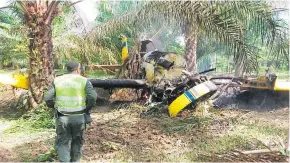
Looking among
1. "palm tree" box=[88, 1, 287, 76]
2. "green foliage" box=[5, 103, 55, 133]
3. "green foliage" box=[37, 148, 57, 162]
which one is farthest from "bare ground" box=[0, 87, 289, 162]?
"palm tree" box=[88, 1, 287, 76]

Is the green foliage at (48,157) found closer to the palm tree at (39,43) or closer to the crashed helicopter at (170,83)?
the crashed helicopter at (170,83)

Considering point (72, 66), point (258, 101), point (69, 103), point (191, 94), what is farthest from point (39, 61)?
point (258, 101)

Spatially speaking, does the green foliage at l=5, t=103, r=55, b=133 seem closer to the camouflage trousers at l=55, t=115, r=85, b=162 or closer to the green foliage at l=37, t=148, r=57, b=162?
the green foliage at l=37, t=148, r=57, b=162

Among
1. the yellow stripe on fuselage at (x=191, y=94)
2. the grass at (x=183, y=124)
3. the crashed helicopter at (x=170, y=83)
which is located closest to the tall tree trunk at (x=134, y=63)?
the crashed helicopter at (x=170, y=83)

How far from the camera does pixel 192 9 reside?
6.63 metres

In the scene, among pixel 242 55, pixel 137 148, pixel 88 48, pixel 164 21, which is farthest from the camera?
pixel 88 48

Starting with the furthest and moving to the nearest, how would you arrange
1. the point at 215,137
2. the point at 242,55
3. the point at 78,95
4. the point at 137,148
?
the point at 242,55, the point at 215,137, the point at 137,148, the point at 78,95

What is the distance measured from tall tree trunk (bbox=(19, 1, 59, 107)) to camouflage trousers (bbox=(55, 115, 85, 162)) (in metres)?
3.94

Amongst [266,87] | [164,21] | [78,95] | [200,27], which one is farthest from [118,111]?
[78,95]

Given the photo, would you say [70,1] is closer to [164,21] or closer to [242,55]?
[164,21]

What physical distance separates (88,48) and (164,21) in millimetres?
4541

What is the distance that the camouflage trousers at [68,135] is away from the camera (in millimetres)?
4203

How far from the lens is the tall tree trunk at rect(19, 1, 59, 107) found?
784cm

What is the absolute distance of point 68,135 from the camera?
14.1ft
